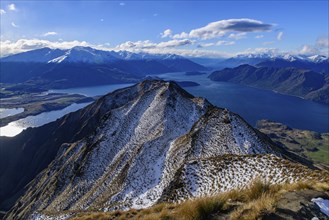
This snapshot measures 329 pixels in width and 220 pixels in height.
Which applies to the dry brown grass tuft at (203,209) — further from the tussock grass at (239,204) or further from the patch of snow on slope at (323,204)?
the patch of snow on slope at (323,204)

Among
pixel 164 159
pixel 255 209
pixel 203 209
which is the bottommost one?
pixel 164 159

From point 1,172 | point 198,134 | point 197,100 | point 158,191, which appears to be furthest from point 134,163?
point 1,172

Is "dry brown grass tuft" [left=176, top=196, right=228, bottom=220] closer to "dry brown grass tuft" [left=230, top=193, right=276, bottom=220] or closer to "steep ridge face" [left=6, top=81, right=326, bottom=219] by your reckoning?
"dry brown grass tuft" [left=230, top=193, right=276, bottom=220]

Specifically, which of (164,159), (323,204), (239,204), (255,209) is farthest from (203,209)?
(164,159)

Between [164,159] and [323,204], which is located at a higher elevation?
[323,204]

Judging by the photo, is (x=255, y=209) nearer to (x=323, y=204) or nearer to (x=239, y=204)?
(x=239, y=204)

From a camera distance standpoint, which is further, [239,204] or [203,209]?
[239,204]

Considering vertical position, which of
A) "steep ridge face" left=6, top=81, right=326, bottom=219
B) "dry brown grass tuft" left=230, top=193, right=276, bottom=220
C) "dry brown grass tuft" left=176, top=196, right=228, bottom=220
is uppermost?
"dry brown grass tuft" left=230, top=193, right=276, bottom=220

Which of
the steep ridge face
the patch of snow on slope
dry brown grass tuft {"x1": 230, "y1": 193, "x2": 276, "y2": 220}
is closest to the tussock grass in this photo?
dry brown grass tuft {"x1": 230, "y1": 193, "x2": 276, "y2": 220}

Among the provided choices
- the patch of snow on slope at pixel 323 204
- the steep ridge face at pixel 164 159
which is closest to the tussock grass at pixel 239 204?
the patch of snow on slope at pixel 323 204
